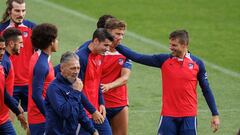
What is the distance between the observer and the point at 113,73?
12070 mm

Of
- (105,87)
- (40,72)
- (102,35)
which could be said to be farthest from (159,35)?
(40,72)

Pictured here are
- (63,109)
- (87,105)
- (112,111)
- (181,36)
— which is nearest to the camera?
(63,109)

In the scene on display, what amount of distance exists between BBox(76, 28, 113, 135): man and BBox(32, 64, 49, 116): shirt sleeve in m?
0.60

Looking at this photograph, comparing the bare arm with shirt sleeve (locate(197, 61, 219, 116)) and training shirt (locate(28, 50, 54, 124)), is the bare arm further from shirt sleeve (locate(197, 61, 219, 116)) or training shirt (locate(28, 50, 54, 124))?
shirt sleeve (locate(197, 61, 219, 116))

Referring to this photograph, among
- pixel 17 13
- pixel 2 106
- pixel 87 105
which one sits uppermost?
pixel 17 13

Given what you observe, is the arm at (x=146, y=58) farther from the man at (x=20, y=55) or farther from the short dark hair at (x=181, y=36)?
the man at (x=20, y=55)

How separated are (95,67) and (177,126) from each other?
130 cm

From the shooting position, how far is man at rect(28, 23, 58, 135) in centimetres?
1046

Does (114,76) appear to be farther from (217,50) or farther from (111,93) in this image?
(217,50)

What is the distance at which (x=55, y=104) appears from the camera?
9836mm

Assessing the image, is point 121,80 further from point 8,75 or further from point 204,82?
point 8,75

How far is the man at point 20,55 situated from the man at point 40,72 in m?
2.12

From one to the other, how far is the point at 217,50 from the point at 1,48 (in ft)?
32.6

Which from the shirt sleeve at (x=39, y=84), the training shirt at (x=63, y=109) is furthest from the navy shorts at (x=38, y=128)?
the training shirt at (x=63, y=109)
